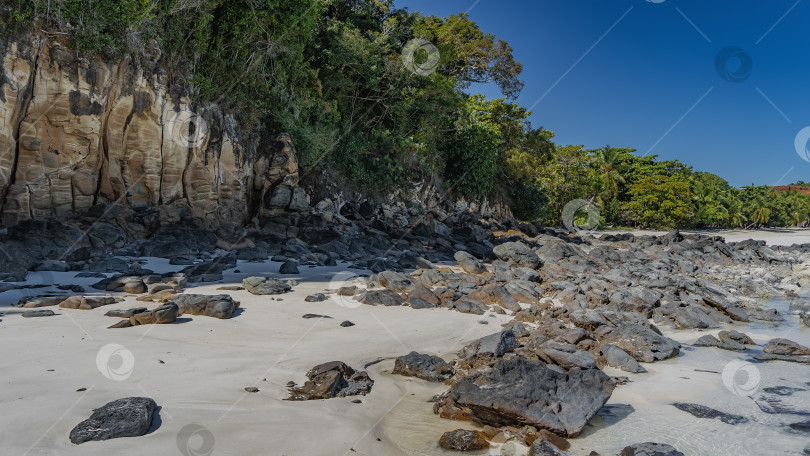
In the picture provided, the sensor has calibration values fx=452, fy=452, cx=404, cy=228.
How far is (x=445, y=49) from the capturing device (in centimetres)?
2186

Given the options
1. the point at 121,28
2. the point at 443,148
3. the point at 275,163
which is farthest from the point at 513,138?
the point at 121,28

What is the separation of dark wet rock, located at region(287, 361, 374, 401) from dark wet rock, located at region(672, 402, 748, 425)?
2.80 metres

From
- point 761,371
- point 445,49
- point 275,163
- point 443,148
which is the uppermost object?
point 445,49

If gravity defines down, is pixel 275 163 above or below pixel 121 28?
below

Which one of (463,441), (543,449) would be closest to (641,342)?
(543,449)

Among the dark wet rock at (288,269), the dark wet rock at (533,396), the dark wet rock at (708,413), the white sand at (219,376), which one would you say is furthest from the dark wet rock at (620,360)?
the dark wet rock at (288,269)

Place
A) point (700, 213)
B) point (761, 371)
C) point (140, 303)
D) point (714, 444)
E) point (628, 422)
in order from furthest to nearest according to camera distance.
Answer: point (700, 213) → point (140, 303) → point (761, 371) → point (628, 422) → point (714, 444)

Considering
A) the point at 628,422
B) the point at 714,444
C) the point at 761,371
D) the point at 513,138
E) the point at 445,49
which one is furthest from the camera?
the point at 513,138

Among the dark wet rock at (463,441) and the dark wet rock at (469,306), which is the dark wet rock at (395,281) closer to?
the dark wet rock at (469,306)

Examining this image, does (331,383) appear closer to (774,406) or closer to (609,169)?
(774,406)

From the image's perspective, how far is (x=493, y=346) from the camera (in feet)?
16.3

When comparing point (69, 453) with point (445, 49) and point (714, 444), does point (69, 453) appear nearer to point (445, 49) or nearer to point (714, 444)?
point (714, 444)

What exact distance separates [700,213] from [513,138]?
3033 cm

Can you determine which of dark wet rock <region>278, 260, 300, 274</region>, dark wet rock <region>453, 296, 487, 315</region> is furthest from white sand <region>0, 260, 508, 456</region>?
dark wet rock <region>278, 260, 300, 274</region>
